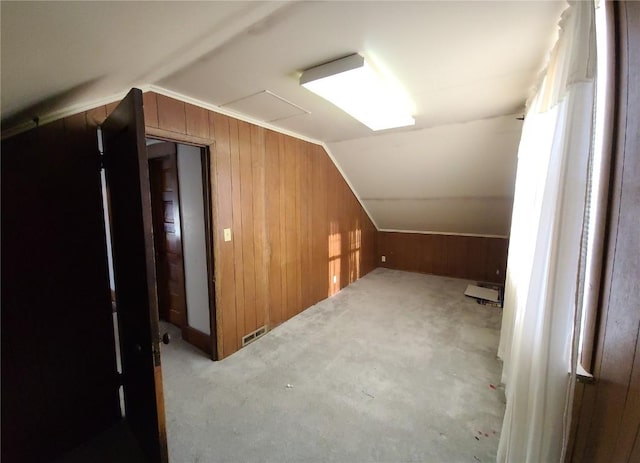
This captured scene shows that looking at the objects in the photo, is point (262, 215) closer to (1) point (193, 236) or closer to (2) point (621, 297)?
(1) point (193, 236)

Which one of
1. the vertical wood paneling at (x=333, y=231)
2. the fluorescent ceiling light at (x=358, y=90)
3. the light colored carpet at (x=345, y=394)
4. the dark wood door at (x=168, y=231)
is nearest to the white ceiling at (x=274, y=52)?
the fluorescent ceiling light at (x=358, y=90)

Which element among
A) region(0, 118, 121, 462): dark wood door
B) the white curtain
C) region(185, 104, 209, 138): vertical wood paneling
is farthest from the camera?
region(185, 104, 209, 138): vertical wood paneling

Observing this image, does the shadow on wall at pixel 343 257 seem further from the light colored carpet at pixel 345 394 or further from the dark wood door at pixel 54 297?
the dark wood door at pixel 54 297

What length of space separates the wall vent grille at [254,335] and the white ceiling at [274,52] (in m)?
2.21

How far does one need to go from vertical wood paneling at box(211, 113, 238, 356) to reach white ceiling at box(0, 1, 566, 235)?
0.88 ft

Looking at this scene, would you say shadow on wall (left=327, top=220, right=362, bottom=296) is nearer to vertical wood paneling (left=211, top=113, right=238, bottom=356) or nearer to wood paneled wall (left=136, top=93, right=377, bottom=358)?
wood paneled wall (left=136, top=93, right=377, bottom=358)

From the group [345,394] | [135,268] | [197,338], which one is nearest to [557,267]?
[345,394]

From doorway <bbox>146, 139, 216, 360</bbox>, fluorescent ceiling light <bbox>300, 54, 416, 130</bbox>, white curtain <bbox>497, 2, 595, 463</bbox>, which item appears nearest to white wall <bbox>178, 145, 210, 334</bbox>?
doorway <bbox>146, 139, 216, 360</bbox>

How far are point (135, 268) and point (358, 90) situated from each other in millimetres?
1731

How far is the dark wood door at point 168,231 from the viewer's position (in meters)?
2.82

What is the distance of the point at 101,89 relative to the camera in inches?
54.9

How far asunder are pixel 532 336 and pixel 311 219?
2685 millimetres

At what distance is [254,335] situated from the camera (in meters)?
2.81

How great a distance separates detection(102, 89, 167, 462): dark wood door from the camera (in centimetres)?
112
